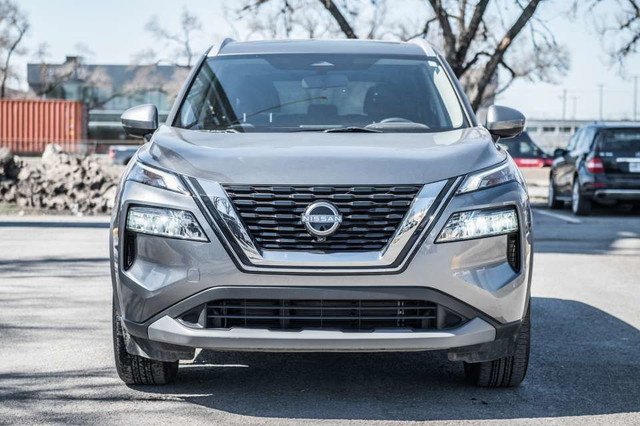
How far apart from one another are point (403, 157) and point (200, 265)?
3.44 feet

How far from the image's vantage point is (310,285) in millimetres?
4555

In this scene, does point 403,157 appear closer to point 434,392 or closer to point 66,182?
point 434,392

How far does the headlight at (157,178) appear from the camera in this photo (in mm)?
4723

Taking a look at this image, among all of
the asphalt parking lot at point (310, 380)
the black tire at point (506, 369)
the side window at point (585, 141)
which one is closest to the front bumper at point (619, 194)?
the side window at point (585, 141)

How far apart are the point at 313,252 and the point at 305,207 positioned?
0.65ft

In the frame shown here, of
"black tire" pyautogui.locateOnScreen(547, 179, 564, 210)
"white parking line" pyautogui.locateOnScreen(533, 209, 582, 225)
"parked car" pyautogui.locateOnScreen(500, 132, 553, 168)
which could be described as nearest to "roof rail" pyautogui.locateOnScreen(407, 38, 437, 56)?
"white parking line" pyautogui.locateOnScreen(533, 209, 582, 225)

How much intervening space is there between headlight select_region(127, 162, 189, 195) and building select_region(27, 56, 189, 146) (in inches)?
2459

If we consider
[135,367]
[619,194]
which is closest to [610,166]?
[619,194]

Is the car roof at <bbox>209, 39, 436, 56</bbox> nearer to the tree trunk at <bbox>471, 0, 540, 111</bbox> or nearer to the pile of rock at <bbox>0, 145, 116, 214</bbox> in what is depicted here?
the pile of rock at <bbox>0, 145, 116, 214</bbox>

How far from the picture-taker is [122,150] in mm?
41250

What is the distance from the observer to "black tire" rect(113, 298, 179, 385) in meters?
5.04

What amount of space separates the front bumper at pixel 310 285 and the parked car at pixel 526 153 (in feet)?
89.2

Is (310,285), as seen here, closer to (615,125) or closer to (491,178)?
(491,178)

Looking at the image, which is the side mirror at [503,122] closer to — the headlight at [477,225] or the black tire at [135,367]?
the headlight at [477,225]
